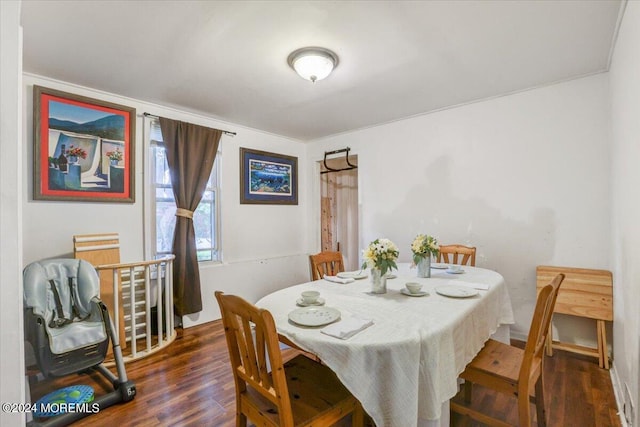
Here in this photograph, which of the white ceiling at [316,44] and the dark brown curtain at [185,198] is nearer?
the white ceiling at [316,44]

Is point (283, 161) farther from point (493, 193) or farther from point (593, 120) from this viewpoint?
point (593, 120)

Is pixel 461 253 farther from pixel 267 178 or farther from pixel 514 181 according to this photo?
pixel 267 178

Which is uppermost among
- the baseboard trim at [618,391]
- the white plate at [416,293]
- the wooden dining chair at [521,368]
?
the white plate at [416,293]

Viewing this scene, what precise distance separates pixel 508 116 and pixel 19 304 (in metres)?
3.69

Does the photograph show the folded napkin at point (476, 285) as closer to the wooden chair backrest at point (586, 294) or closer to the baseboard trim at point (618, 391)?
the baseboard trim at point (618, 391)

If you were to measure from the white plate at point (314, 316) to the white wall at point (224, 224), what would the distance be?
2386mm

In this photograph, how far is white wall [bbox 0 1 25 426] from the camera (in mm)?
832

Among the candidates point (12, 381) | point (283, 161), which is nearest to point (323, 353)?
point (12, 381)

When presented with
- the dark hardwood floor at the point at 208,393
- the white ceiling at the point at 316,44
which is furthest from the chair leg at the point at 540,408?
the white ceiling at the point at 316,44

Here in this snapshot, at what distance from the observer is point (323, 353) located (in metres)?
1.18

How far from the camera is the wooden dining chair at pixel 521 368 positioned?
1.32 m

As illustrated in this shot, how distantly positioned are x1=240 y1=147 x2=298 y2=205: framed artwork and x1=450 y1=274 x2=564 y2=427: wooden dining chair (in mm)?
3179

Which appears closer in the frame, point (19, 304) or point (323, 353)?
point (19, 304)

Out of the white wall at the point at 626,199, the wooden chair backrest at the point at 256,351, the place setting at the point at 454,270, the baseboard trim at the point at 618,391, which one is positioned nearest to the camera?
the wooden chair backrest at the point at 256,351
